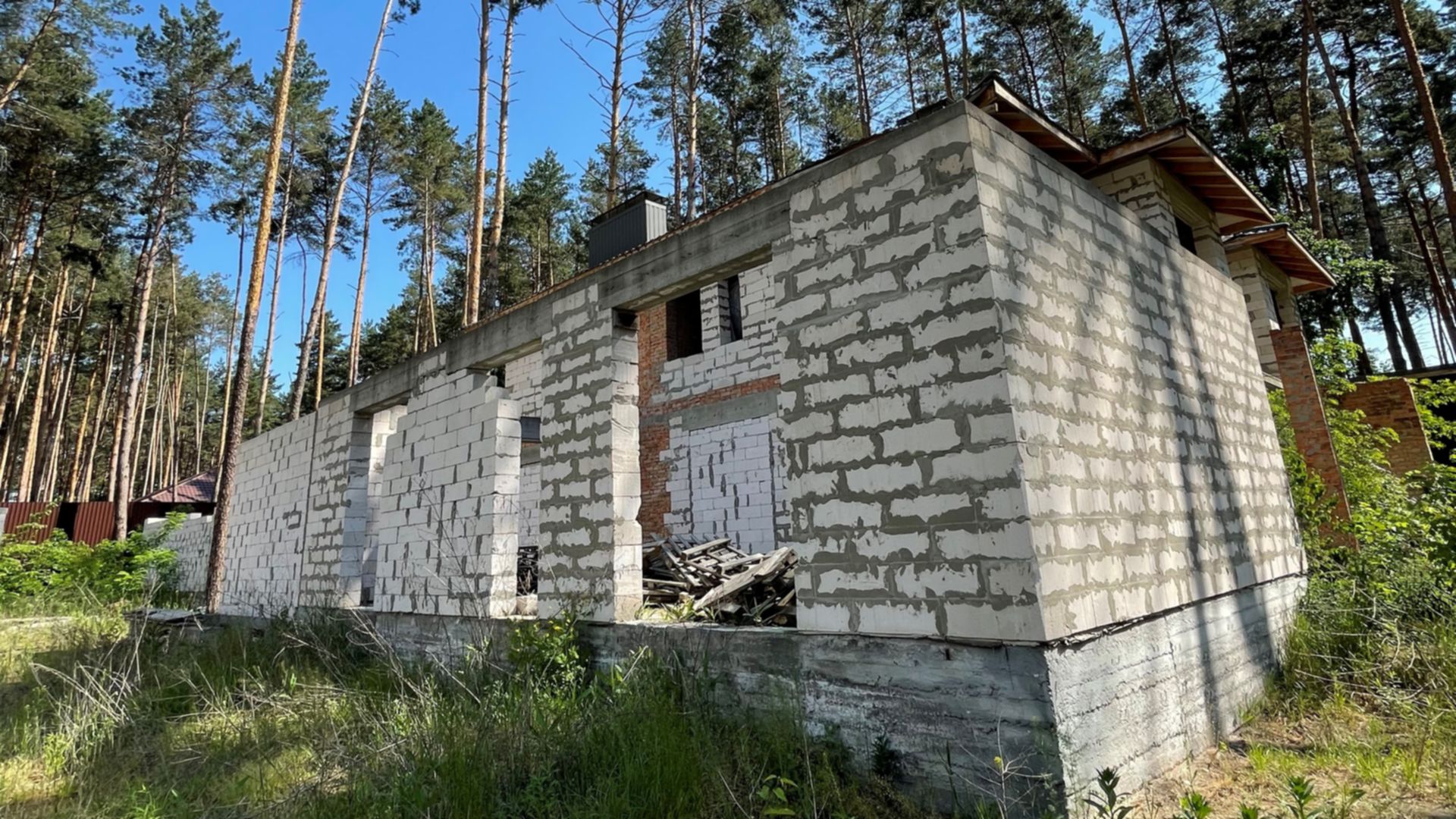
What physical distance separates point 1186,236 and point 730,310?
6.63m

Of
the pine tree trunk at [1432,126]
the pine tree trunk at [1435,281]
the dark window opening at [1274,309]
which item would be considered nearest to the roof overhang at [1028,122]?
the dark window opening at [1274,309]

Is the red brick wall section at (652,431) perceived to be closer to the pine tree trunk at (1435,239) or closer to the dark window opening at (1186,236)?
the dark window opening at (1186,236)

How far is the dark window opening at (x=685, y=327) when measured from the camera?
12.8 metres

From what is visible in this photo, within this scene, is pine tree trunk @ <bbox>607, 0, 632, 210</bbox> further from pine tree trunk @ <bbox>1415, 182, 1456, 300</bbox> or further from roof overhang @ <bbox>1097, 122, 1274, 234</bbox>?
pine tree trunk @ <bbox>1415, 182, 1456, 300</bbox>

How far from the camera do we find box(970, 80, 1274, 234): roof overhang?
6.34 metres

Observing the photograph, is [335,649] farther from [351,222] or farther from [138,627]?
[351,222]

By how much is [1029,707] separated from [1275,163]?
19198 mm

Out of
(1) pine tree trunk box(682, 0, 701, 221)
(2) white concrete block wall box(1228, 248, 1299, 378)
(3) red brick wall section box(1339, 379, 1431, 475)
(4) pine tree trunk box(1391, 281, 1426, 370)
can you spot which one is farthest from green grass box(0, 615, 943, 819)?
(4) pine tree trunk box(1391, 281, 1426, 370)

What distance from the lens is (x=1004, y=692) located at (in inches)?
140

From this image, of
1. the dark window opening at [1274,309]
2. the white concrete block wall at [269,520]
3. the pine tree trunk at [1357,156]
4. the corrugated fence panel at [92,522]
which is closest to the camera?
the white concrete block wall at [269,520]

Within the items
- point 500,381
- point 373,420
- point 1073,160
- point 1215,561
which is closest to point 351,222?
point 500,381

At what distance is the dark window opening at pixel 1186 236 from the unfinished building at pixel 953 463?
0.74 m

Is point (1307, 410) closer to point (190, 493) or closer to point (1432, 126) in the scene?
point (1432, 126)

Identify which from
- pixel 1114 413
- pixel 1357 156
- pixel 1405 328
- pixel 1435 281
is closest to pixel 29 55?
pixel 1114 413
